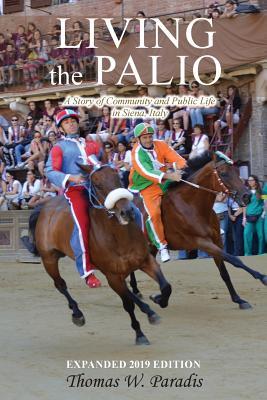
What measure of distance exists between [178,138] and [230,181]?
26.2 ft

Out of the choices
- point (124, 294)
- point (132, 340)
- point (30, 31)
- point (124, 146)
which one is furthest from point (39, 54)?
point (124, 294)

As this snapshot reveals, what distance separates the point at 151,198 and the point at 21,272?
694 centimetres

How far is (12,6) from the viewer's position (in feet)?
91.4

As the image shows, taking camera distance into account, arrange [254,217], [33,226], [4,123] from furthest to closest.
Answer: [4,123] → [254,217] → [33,226]

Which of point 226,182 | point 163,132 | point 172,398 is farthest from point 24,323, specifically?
point 163,132

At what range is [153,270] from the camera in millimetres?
8758

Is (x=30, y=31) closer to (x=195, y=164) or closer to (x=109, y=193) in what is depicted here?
(x=195, y=164)

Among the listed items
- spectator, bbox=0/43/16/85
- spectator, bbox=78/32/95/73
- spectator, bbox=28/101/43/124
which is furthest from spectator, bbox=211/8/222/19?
spectator, bbox=0/43/16/85

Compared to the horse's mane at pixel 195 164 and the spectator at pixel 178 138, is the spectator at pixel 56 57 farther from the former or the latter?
the horse's mane at pixel 195 164

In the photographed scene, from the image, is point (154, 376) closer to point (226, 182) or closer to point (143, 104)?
point (226, 182)

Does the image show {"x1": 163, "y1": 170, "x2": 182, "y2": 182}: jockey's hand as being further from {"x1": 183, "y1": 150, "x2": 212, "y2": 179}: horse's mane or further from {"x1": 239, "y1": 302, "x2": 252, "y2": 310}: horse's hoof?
{"x1": 239, "y1": 302, "x2": 252, "y2": 310}: horse's hoof

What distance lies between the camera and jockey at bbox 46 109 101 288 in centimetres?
873

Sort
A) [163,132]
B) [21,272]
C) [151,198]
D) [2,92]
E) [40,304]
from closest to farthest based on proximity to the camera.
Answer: [151,198] < [40,304] < [21,272] < [163,132] < [2,92]

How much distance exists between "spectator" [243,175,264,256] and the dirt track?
225 cm
